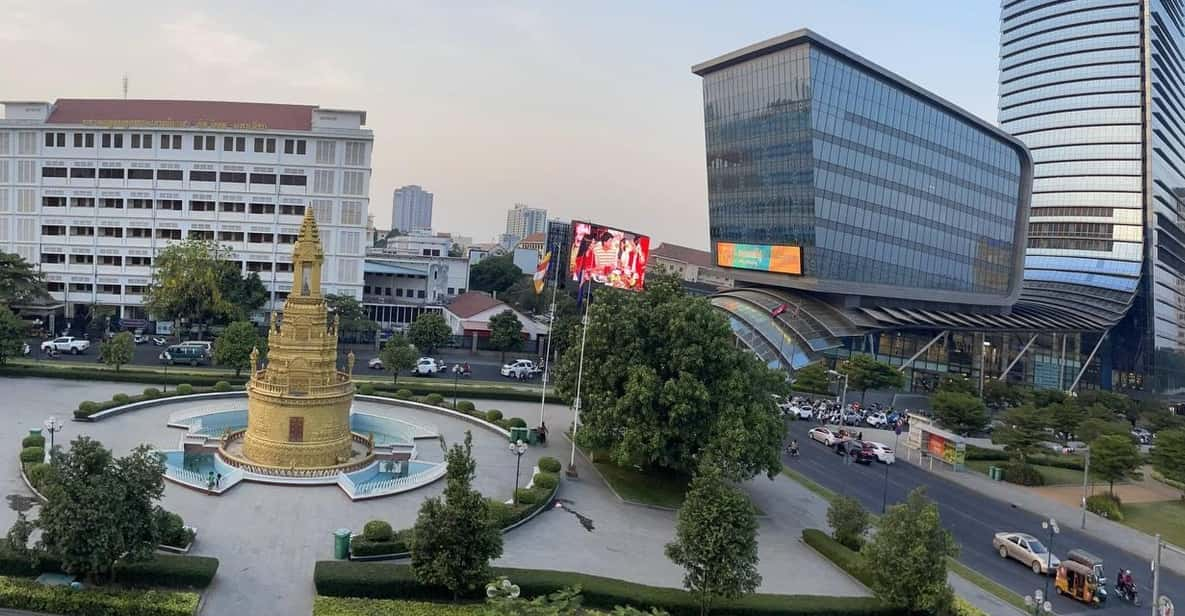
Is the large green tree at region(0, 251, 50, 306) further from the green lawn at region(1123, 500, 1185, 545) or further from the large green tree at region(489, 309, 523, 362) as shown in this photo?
the green lawn at region(1123, 500, 1185, 545)

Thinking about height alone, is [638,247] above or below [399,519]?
above

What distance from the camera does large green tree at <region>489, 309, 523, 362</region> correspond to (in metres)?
Answer: 67.8

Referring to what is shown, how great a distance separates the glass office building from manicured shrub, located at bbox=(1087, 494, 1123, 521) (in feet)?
174

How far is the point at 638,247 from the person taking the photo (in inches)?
1610

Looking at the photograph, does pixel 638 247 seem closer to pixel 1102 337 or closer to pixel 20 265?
pixel 20 265

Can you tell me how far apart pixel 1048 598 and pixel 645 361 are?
17.4m

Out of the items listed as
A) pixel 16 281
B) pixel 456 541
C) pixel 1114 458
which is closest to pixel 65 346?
pixel 16 281

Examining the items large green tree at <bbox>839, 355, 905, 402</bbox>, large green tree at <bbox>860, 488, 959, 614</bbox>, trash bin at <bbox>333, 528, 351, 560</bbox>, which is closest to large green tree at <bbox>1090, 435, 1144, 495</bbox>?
large green tree at <bbox>839, 355, 905, 402</bbox>

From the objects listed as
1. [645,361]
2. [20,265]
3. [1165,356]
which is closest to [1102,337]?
[1165,356]

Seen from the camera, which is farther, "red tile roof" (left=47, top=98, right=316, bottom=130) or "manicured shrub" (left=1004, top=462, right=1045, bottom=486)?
"red tile roof" (left=47, top=98, right=316, bottom=130)

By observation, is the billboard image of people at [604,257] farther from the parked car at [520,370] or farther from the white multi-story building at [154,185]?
the white multi-story building at [154,185]

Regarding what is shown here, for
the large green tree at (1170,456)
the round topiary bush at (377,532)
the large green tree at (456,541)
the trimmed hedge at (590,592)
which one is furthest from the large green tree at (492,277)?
the large green tree at (456,541)

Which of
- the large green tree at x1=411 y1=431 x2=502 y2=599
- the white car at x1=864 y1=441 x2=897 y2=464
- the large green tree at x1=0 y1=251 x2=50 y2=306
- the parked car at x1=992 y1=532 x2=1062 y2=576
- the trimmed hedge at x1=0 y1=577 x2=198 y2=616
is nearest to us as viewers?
the trimmed hedge at x1=0 y1=577 x2=198 y2=616

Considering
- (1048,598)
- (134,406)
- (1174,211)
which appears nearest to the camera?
(1048,598)
